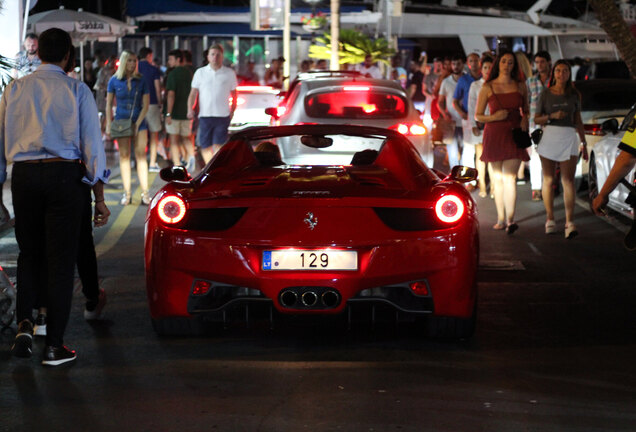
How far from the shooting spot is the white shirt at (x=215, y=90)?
15836 mm

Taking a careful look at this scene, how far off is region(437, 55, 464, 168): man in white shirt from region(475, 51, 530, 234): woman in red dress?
387cm

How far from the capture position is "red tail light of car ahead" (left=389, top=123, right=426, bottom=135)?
512 inches

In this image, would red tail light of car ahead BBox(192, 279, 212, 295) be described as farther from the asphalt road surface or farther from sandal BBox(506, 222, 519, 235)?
sandal BBox(506, 222, 519, 235)

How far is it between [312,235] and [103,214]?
132 cm

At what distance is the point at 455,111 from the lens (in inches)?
635

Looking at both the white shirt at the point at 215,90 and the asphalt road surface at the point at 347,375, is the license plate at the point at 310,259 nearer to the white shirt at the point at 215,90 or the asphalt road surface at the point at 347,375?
the asphalt road surface at the point at 347,375

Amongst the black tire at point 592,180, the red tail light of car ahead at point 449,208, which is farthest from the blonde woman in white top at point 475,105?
the red tail light of car ahead at point 449,208

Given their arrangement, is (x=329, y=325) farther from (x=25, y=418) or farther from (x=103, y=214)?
(x=25, y=418)

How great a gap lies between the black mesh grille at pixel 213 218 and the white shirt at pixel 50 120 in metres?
0.58

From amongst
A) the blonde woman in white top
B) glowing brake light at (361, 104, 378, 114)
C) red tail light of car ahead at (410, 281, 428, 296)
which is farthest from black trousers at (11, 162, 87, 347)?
the blonde woman in white top

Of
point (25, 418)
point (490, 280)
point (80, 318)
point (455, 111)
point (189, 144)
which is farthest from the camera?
point (189, 144)

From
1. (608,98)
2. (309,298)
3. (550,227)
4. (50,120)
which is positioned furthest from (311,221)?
(608,98)

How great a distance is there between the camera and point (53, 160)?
6.23 m

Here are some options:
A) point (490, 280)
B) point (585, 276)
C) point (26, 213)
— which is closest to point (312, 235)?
point (26, 213)
